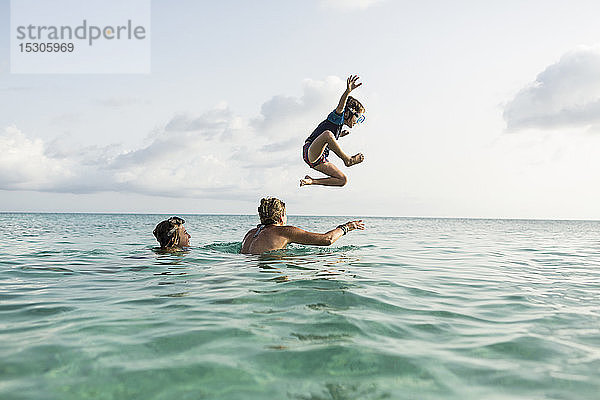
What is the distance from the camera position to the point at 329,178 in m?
9.98

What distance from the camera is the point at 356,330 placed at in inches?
181

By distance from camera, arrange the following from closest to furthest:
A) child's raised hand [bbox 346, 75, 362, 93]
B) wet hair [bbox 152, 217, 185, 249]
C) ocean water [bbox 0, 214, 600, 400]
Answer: ocean water [bbox 0, 214, 600, 400], child's raised hand [bbox 346, 75, 362, 93], wet hair [bbox 152, 217, 185, 249]

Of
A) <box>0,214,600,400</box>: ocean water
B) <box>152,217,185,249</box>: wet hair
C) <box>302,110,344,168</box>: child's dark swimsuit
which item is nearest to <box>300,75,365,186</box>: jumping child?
<box>302,110,344,168</box>: child's dark swimsuit

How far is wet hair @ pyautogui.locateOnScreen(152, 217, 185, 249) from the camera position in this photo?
11.5m

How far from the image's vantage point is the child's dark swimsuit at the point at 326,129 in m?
9.33

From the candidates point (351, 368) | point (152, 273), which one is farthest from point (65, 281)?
point (351, 368)

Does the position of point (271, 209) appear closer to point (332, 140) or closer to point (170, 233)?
point (332, 140)

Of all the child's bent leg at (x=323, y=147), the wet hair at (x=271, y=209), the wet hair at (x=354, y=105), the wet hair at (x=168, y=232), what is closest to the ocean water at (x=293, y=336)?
the wet hair at (x=271, y=209)

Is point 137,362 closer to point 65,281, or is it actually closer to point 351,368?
point 351,368

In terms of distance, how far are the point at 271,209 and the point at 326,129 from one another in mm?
2141

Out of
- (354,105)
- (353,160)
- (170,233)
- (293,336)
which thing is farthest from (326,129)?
(293,336)

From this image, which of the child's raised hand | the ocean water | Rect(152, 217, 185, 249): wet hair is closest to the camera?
the ocean water

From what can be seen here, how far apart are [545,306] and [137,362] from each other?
17.6 ft

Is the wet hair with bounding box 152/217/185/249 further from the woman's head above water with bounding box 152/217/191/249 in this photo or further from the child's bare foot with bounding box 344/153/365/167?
the child's bare foot with bounding box 344/153/365/167
